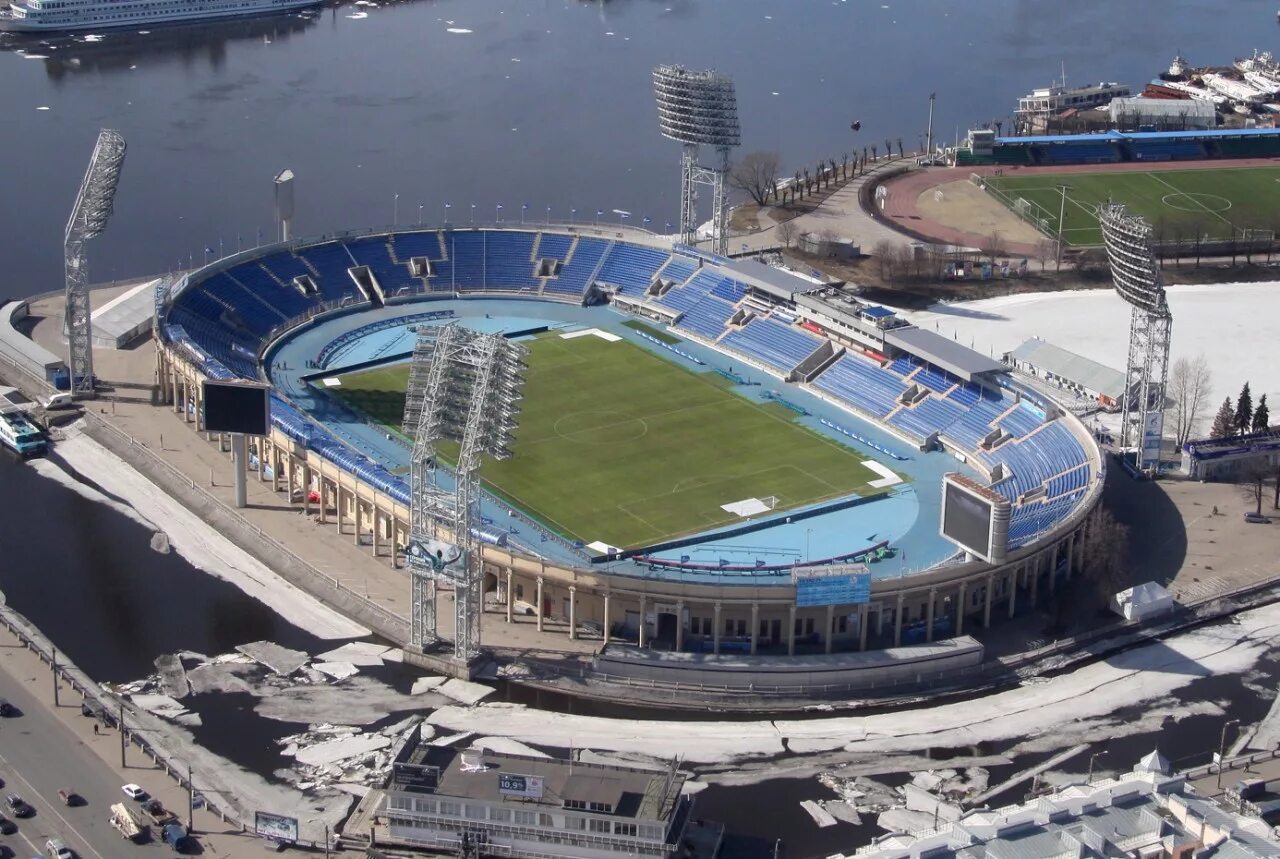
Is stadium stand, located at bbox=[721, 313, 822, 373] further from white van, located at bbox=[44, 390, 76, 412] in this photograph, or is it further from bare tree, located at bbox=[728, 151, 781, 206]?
white van, located at bbox=[44, 390, 76, 412]

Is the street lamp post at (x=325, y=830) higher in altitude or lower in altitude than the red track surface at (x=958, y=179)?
lower

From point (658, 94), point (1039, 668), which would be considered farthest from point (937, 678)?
point (658, 94)

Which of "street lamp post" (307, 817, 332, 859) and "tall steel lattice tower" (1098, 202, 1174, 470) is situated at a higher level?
"tall steel lattice tower" (1098, 202, 1174, 470)

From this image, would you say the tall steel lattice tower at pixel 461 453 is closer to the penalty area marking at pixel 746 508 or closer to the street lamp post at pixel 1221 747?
the penalty area marking at pixel 746 508

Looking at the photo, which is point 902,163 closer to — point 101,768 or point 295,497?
point 295,497

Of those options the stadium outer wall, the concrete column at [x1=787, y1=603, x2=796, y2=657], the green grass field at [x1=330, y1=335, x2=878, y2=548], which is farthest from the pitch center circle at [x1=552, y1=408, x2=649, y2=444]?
the concrete column at [x1=787, y1=603, x2=796, y2=657]

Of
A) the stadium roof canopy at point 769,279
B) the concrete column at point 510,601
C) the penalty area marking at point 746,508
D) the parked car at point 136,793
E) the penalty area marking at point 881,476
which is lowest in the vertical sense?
the parked car at point 136,793

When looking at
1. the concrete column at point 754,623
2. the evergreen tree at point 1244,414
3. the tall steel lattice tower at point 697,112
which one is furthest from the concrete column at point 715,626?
the tall steel lattice tower at point 697,112

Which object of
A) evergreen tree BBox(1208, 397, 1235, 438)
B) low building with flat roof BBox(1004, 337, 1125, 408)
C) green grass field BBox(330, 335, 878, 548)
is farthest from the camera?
low building with flat roof BBox(1004, 337, 1125, 408)
